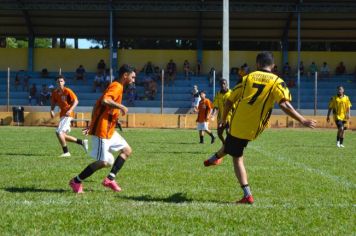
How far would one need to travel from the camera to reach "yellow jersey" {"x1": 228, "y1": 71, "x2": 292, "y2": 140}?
7344 millimetres

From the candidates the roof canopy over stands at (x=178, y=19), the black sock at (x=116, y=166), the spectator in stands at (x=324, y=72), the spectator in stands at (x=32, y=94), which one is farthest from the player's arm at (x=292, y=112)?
the spectator in stands at (x=324, y=72)

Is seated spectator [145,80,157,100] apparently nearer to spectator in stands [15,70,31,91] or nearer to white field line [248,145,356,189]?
spectator in stands [15,70,31,91]

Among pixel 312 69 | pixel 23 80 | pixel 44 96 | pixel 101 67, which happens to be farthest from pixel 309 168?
pixel 23 80

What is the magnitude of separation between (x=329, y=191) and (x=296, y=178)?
63.4 inches

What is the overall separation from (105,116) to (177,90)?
32479 millimetres

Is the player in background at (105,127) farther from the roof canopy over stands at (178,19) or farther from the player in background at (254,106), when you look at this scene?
the roof canopy over stands at (178,19)

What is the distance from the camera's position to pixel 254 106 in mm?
7398

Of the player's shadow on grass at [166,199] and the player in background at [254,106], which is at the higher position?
the player in background at [254,106]

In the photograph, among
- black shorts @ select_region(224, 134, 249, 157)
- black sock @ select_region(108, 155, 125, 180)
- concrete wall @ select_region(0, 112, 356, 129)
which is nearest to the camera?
black shorts @ select_region(224, 134, 249, 157)

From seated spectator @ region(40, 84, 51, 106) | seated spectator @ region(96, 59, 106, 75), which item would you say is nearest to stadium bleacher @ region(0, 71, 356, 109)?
seated spectator @ region(96, 59, 106, 75)

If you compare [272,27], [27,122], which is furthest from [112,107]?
[272,27]

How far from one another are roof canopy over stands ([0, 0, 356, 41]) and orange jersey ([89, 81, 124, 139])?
32.0 m

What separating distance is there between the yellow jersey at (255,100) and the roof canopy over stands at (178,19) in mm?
32624

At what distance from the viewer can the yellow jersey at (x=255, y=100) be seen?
7.34 m
